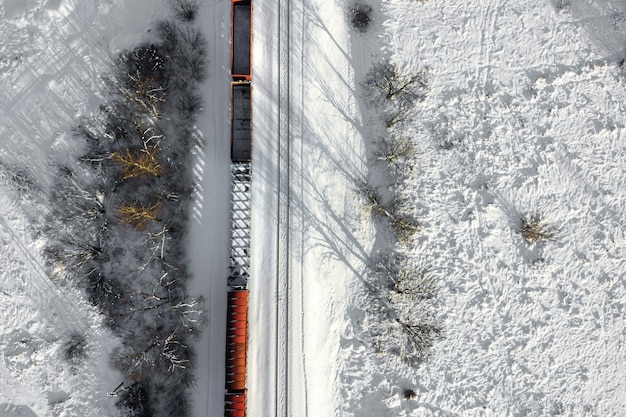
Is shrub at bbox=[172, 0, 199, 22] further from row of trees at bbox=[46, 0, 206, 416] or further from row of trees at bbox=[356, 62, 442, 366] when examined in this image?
row of trees at bbox=[356, 62, 442, 366]

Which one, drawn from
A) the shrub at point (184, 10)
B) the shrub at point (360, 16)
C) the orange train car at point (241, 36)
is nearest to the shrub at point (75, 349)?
the orange train car at point (241, 36)

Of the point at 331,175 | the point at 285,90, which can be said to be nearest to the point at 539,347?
the point at 331,175

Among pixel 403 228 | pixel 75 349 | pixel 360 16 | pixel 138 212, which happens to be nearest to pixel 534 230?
pixel 403 228

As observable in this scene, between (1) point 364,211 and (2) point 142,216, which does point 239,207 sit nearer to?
(2) point 142,216

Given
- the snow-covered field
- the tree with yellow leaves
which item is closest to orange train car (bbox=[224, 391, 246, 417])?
the snow-covered field

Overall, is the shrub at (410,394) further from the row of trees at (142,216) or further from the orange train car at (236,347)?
the row of trees at (142,216)

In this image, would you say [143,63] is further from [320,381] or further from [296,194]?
[320,381]
